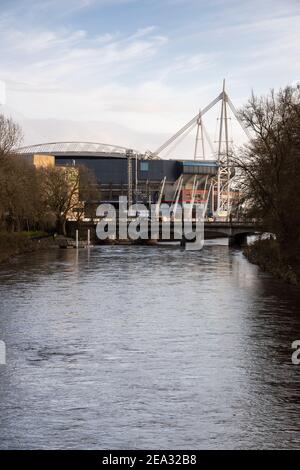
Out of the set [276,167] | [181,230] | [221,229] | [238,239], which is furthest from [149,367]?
[181,230]

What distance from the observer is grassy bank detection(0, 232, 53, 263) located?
76500 millimetres

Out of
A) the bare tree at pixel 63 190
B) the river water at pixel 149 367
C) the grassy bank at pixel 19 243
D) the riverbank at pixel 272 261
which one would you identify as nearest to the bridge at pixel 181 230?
the bare tree at pixel 63 190

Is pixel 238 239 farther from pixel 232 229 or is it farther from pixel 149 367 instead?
pixel 149 367

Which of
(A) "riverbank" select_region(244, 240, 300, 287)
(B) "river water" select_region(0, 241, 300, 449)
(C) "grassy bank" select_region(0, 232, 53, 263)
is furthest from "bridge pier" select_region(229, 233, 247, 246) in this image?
(B) "river water" select_region(0, 241, 300, 449)

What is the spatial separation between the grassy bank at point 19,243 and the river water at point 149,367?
28047 millimetres

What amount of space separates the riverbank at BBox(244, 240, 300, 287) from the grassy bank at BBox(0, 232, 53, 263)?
23.8 meters

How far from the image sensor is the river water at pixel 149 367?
18.5 meters

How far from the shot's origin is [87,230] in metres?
117

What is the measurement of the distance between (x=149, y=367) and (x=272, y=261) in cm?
3922

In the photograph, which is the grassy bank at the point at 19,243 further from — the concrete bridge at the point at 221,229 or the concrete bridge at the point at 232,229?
the concrete bridge at the point at 232,229

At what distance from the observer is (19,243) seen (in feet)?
279

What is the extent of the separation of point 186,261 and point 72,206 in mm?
41770

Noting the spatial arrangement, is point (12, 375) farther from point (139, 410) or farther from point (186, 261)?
point (186, 261)
